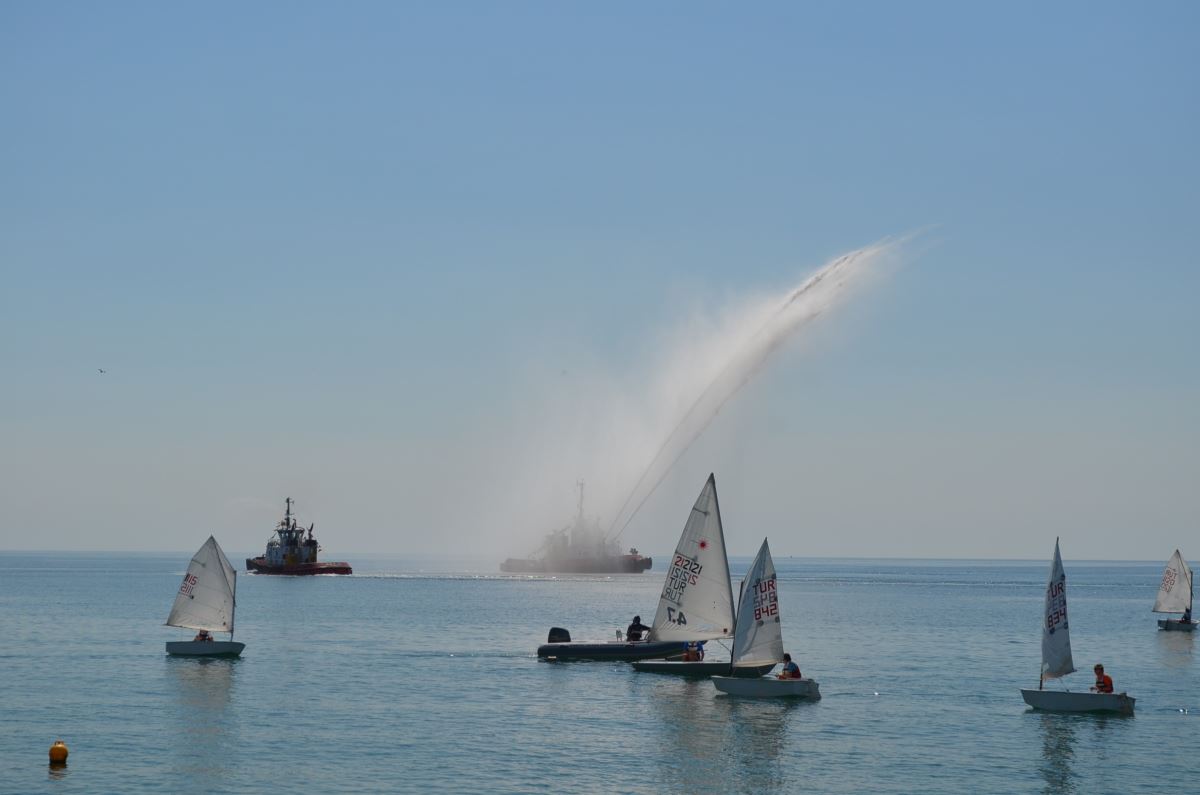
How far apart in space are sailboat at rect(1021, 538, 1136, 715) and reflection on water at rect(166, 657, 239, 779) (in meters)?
42.6

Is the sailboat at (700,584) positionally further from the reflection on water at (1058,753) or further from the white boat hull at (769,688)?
the reflection on water at (1058,753)

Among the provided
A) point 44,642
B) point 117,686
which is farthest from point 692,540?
point 44,642

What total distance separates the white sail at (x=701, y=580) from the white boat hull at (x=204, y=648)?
113ft

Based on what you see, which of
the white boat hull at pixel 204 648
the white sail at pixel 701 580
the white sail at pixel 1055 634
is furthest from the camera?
the white boat hull at pixel 204 648

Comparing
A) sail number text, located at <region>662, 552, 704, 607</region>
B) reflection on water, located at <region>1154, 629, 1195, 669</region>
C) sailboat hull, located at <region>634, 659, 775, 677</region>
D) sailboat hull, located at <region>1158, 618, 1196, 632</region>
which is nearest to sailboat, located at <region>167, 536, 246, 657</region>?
sailboat hull, located at <region>634, 659, 775, 677</region>

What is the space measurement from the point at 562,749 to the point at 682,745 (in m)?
6.01

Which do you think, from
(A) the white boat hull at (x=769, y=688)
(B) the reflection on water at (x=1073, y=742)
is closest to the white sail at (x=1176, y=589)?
(B) the reflection on water at (x=1073, y=742)

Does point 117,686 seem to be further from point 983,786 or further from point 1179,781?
point 1179,781

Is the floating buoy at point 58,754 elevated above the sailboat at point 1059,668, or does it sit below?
below

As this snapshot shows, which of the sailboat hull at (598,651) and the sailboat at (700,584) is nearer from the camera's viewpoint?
the sailboat at (700,584)

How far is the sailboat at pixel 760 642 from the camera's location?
7400 centimetres

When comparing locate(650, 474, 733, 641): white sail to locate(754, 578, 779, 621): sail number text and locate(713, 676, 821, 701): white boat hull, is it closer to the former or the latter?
locate(754, 578, 779, 621): sail number text

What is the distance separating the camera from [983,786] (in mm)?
53125

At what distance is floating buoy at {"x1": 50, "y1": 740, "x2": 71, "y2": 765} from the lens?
53.4m
